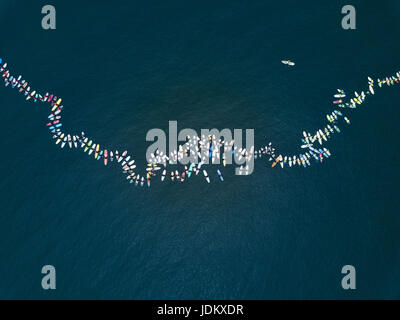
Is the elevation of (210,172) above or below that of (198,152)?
below

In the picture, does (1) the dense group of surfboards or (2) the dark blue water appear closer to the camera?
(2) the dark blue water

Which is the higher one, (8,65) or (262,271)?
(8,65)

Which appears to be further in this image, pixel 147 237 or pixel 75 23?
pixel 75 23

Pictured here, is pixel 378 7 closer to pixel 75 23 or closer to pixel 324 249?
pixel 324 249

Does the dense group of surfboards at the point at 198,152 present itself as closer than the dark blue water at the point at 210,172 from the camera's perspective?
No

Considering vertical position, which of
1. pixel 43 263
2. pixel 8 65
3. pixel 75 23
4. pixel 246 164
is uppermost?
pixel 75 23

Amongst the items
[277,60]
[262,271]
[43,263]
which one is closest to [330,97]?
[277,60]

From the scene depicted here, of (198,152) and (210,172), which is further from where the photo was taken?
(198,152)
